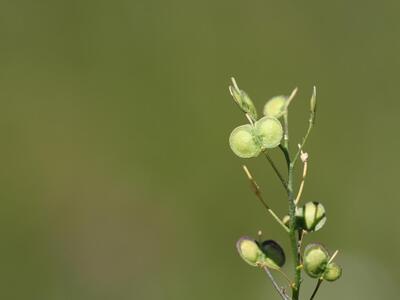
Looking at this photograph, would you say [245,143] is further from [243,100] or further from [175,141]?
[175,141]

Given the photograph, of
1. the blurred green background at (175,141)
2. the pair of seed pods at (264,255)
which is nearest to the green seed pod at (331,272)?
the pair of seed pods at (264,255)

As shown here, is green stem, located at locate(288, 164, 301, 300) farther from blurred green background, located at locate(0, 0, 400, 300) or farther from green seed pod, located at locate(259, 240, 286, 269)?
blurred green background, located at locate(0, 0, 400, 300)

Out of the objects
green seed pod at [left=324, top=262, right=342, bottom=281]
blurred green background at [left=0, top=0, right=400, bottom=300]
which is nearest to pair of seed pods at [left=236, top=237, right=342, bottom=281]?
green seed pod at [left=324, top=262, right=342, bottom=281]

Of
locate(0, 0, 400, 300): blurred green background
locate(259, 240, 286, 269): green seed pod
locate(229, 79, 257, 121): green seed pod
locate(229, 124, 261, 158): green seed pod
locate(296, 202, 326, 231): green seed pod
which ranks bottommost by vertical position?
locate(259, 240, 286, 269): green seed pod

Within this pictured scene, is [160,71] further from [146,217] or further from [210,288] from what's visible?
[210,288]

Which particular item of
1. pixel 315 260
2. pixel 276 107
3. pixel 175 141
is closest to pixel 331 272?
pixel 315 260

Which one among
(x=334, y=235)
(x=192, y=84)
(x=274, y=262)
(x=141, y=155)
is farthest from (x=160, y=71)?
(x=274, y=262)

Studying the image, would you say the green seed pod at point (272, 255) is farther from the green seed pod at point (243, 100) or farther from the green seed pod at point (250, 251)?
the green seed pod at point (243, 100)
